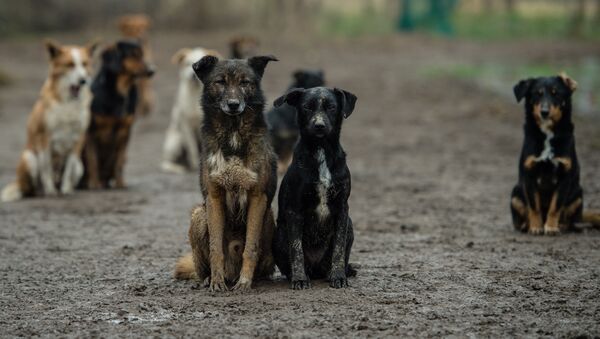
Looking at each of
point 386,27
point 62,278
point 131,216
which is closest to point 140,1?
point 386,27

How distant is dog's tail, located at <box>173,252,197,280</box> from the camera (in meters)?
7.24

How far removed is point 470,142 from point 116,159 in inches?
235

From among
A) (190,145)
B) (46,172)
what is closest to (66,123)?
(46,172)

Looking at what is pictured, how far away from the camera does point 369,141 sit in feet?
53.7

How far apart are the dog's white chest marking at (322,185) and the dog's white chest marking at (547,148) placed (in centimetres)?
284

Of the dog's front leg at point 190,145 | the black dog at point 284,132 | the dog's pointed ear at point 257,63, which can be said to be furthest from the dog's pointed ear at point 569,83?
the dog's front leg at point 190,145

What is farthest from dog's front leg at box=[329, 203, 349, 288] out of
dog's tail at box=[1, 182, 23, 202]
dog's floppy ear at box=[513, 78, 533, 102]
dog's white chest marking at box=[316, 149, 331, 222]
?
dog's tail at box=[1, 182, 23, 202]

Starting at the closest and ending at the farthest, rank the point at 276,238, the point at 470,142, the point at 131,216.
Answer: the point at 276,238
the point at 131,216
the point at 470,142

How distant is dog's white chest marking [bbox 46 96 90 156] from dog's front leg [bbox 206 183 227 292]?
549cm

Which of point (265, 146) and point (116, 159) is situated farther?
point (116, 159)

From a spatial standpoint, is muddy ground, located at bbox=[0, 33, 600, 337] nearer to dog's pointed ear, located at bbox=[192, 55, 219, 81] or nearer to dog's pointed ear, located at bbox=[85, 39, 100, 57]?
dog's pointed ear, located at bbox=[192, 55, 219, 81]

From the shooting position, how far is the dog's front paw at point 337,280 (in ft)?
22.0

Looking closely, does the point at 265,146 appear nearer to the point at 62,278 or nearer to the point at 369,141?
the point at 62,278

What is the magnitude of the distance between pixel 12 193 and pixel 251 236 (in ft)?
19.2
